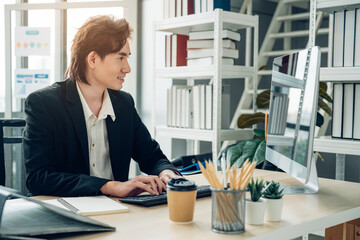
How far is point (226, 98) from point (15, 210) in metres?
2.11

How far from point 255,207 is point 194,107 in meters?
2.02

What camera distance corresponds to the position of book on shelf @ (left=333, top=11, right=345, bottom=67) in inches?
90.5

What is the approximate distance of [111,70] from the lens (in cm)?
174

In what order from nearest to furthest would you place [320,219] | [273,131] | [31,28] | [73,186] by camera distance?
[320,219]
[73,186]
[273,131]
[31,28]

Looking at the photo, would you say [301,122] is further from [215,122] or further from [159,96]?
[159,96]

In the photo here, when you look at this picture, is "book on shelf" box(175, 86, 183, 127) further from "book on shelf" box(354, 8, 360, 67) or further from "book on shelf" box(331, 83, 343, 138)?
"book on shelf" box(354, 8, 360, 67)

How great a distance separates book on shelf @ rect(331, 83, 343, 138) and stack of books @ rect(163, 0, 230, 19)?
1003mm

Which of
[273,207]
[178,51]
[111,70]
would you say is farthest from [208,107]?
[273,207]

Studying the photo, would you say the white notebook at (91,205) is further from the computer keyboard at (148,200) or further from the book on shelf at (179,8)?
the book on shelf at (179,8)

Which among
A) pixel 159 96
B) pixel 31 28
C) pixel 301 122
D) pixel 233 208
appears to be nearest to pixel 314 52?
pixel 301 122

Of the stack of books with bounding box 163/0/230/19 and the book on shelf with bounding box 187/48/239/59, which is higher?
the stack of books with bounding box 163/0/230/19

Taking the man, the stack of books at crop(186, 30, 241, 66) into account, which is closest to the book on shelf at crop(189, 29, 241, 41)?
the stack of books at crop(186, 30, 241, 66)

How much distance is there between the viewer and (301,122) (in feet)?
4.12

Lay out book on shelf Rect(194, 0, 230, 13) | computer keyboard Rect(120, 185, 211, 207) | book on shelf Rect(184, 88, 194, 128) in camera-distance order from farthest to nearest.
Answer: book on shelf Rect(184, 88, 194, 128), book on shelf Rect(194, 0, 230, 13), computer keyboard Rect(120, 185, 211, 207)
